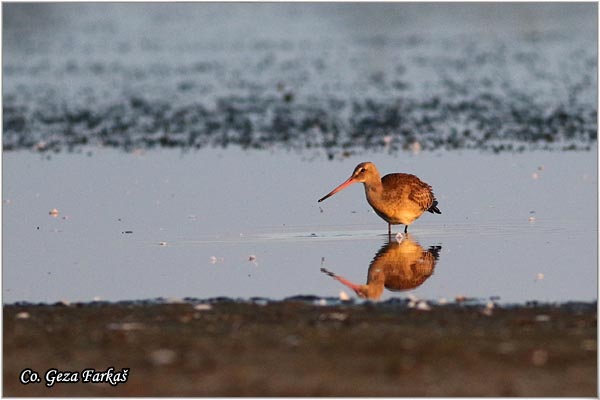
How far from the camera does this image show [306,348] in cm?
834

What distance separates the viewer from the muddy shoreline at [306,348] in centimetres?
752

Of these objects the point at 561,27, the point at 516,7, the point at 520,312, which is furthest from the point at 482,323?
the point at 516,7

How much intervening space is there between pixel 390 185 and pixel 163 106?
12.4 metres

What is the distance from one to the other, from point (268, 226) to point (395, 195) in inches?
53.5

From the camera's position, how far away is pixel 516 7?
52.1 m

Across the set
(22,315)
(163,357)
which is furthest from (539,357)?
(22,315)

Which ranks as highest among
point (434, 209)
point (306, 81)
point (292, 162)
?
point (306, 81)

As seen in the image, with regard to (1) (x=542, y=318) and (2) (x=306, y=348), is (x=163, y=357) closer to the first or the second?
(2) (x=306, y=348)

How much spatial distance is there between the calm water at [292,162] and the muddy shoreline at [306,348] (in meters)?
1.07

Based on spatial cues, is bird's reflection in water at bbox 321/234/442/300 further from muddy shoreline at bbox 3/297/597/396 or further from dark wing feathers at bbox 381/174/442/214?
muddy shoreline at bbox 3/297/597/396

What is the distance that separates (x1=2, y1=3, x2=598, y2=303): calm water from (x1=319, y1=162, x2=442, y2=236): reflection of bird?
25 centimetres

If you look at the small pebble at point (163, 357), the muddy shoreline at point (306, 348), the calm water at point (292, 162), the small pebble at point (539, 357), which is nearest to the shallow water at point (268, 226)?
the calm water at point (292, 162)

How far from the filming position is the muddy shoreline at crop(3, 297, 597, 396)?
7.52 meters

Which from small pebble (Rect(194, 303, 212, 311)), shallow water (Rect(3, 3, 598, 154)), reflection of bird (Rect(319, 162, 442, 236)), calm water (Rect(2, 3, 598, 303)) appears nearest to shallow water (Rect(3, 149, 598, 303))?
calm water (Rect(2, 3, 598, 303))
